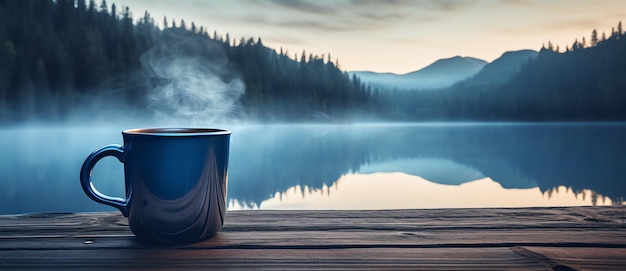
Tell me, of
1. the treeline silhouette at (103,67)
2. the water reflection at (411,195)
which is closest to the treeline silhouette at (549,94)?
the treeline silhouette at (103,67)

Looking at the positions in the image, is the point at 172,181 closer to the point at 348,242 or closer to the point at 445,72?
the point at 348,242

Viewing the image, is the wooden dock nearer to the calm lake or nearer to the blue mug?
the blue mug

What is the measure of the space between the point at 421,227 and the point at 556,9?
19682 millimetres

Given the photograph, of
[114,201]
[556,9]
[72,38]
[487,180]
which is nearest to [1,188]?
[72,38]

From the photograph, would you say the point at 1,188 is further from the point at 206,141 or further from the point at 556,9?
the point at 556,9

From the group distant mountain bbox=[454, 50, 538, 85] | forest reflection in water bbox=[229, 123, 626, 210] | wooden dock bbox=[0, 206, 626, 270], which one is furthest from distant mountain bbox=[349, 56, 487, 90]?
wooden dock bbox=[0, 206, 626, 270]

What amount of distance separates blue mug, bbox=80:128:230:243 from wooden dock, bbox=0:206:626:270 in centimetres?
2

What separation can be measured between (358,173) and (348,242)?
16.6 meters

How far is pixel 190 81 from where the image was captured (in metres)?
11.0

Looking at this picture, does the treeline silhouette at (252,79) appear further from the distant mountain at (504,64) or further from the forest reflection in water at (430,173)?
the distant mountain at (504,64)

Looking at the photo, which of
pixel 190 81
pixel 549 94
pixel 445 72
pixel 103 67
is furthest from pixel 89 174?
pixel 445 72

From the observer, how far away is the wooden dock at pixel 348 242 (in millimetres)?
431

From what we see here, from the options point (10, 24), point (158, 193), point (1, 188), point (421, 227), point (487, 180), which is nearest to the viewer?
point (158, 193)

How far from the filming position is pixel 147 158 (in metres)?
0.47
